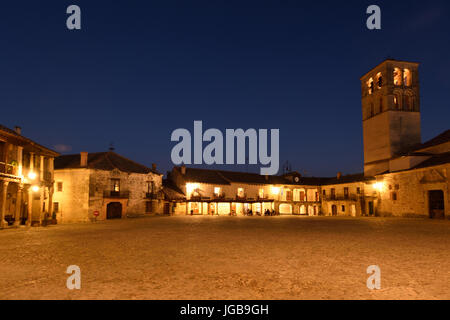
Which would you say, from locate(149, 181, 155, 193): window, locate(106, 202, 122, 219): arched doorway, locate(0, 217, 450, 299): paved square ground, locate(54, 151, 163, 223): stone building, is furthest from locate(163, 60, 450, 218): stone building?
locate(0, 217, 450, 299): paved square ground

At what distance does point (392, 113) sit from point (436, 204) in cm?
1494

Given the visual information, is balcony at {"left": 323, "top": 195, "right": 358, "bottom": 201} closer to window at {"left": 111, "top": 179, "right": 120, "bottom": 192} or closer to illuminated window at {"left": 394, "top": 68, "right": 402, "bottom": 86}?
illuminated window at {"left": 394, "top": 68, "right": 402, "bottom": 86}

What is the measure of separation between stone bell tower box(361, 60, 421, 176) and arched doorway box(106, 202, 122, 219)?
34167mm

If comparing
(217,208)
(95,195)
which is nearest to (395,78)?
(217,208)

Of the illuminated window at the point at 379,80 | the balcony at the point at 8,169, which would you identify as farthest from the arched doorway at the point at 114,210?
the illuminated window at the point at 379,80

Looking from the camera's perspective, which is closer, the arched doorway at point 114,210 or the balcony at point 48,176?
the balcony at point 48,176

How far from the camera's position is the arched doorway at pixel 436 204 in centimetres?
2915

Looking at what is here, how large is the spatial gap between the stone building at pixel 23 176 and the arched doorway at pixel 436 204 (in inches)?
1352

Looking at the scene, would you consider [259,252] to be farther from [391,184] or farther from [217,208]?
[217,208]

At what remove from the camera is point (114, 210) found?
3503cm

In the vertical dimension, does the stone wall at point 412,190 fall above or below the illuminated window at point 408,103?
below

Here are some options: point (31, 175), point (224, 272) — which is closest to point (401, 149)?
point (224, 272)

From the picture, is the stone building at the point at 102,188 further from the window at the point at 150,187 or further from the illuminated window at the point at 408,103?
the illuminated window at the point at 408,103
